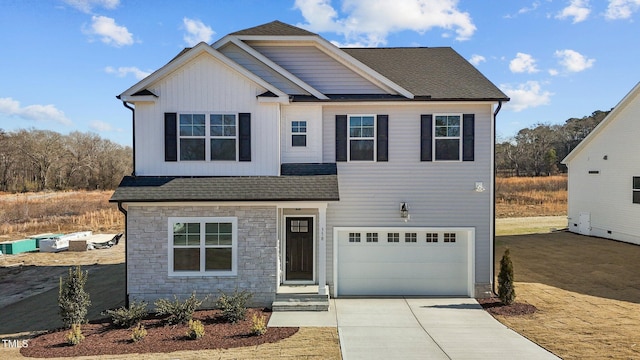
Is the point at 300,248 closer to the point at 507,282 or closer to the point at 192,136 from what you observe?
the point at 192,136

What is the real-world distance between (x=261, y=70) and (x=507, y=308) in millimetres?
9961

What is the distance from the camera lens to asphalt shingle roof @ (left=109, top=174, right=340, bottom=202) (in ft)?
36.6

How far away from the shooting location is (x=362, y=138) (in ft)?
41.3

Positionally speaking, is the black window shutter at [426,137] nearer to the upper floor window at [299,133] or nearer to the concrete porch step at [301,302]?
the upper floor window at [299,133]

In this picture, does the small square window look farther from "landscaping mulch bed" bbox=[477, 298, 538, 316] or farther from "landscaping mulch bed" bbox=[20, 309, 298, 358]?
"landscaping mulch bed" bbox=[20, 309, 298, 358]

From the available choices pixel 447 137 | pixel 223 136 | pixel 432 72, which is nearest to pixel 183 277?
pixel 223 136

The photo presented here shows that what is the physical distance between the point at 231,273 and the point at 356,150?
5144mm

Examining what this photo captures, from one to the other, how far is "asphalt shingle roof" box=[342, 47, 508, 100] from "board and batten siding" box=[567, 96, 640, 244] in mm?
10813

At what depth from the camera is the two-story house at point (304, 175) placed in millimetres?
11398

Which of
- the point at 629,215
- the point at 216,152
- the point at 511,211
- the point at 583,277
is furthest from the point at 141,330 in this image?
the point at 511,211

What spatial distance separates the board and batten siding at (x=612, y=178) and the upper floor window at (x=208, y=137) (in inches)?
737

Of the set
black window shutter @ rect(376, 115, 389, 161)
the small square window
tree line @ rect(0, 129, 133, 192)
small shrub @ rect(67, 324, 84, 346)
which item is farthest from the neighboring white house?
tree line @ rect(0, 129, 133, 192)

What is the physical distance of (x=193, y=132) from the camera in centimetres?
1191

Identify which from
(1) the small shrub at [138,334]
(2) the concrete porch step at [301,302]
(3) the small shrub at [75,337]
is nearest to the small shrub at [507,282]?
(2) the concrete porch step at [301,302]
